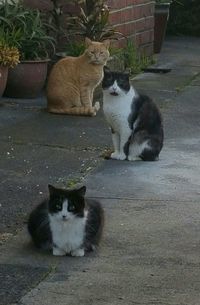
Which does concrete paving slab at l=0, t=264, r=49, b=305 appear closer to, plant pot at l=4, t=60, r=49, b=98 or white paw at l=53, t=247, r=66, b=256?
white paw at l=53, t=247, r=66, b=256

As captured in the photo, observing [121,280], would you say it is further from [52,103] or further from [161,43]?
[161,43]

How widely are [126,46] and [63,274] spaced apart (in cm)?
859

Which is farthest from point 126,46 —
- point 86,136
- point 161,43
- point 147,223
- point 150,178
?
point 147,223

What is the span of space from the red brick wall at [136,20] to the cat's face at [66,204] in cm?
755

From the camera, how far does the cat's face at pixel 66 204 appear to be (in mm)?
5500

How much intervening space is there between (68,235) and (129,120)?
266 cm

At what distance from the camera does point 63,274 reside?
5.29m

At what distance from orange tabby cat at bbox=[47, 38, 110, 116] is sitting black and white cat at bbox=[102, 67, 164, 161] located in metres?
1.95

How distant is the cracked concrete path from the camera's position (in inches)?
199

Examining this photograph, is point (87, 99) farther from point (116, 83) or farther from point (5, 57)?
point (116, 83)

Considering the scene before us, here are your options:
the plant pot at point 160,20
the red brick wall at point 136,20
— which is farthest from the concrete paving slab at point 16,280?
the plant pot at point 160,20

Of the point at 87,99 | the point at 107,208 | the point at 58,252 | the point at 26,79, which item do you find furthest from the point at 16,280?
the point at 26,79

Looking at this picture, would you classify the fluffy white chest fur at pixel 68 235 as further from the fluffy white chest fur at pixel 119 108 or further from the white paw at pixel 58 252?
the fluffy white chest fur at pixel 119 108

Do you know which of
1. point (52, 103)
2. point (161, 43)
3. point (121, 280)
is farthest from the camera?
point (161, 43)
